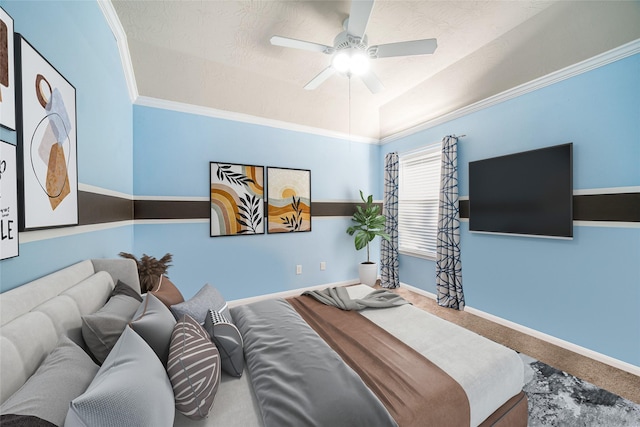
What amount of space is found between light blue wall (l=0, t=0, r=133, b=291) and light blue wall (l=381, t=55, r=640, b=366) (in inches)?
139

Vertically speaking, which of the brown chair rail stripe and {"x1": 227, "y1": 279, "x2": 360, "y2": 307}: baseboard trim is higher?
the brown chair rail stripe

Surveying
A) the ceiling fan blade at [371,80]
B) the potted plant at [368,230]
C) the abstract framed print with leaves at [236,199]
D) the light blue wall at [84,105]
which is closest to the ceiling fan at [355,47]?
the ceiling fan blade at [371,80]

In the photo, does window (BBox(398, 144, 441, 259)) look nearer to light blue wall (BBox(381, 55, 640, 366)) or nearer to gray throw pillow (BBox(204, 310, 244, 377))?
light blue wall (BBox(381, 55, 640, 366))

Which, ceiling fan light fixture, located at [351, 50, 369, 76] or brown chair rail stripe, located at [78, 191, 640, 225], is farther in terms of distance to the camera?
ceiling fan light fixture, located at [351, 50, 369, 76]

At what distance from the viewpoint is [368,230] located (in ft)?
12.7

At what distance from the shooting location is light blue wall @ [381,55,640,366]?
188 cm

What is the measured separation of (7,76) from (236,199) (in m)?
2.30

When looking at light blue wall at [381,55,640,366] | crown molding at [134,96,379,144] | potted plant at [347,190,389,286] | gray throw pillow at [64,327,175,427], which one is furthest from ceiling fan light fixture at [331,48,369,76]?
gray throw pillow at [64,327,175,427]

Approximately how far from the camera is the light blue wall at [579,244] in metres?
A: 1.88

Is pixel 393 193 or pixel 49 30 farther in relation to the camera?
pixel 393 193

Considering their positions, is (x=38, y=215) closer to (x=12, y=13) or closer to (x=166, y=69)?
(x=12, y=13)

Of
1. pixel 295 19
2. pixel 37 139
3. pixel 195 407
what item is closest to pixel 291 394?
pixel 195 407

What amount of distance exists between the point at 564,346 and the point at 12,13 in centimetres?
405

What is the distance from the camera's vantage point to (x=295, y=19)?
2027 millimetres
